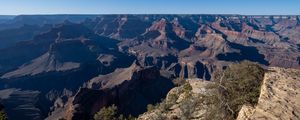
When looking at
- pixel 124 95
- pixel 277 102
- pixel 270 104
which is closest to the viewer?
pixel 270 104

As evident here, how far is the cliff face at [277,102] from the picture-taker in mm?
19094

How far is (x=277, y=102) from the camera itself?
20438mm

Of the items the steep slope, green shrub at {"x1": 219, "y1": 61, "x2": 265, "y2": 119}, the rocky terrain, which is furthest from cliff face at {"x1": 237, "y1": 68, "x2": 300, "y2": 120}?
the steep slope

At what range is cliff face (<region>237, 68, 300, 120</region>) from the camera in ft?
62.6

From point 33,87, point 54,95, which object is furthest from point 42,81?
point 54,95

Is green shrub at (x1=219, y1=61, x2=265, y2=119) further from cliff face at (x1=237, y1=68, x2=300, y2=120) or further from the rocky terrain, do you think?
cliff face at (x1=237, y1=68, x2=300, y2=120)

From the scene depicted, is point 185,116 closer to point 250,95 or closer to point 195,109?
point 195,109

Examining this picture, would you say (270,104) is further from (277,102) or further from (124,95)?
(124,95)

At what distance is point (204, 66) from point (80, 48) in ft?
223

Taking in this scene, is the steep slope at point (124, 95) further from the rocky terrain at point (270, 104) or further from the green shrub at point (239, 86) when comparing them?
the green shrub at point (239, 86)

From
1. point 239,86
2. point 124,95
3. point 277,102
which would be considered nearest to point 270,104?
point 277,102

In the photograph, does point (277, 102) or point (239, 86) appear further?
point (239, 86)

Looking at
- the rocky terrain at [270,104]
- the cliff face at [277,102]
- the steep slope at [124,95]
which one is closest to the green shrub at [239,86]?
the rocky terrain at [270,104]

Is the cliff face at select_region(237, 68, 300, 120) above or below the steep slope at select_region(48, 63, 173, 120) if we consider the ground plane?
above
